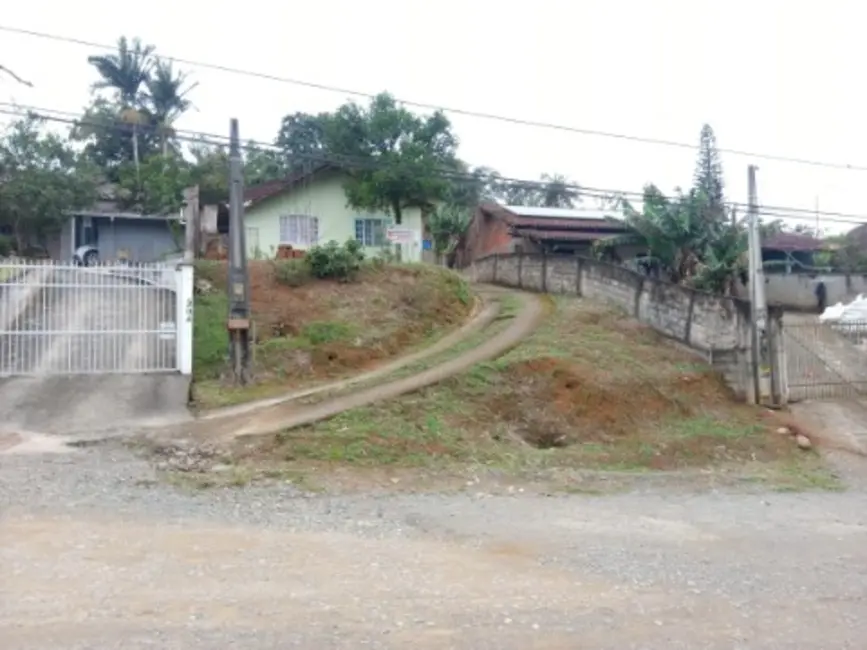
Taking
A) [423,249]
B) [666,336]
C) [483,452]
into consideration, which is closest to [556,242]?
[423,249]

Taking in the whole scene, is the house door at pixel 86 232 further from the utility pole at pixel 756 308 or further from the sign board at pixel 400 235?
the utility pole at pixel 756 308

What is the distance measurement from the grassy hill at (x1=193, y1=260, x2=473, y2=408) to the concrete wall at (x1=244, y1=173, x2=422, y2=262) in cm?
867

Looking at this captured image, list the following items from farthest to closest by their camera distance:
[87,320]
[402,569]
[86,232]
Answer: [86,232] → [87,320] → [402,569]

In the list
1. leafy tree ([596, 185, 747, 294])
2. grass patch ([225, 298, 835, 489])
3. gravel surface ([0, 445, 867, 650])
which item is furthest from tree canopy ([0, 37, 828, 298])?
gravel surface ([0, 445, 867, 650])

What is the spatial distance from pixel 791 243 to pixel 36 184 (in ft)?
92.2

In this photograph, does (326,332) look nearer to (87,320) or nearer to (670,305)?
(87,320)

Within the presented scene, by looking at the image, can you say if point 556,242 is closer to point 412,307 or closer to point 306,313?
point 412,307

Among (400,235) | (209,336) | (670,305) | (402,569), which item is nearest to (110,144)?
(400,235)

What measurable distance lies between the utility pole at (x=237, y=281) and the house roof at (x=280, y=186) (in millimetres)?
14094

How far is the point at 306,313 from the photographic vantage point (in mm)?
18156

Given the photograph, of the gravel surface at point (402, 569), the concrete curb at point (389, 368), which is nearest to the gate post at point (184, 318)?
the concrete curb at point (389, 368)

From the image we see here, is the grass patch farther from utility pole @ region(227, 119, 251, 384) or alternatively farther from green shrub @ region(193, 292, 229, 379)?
green shrub @ region(193, 292, 229, 379)

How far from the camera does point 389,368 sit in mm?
16656

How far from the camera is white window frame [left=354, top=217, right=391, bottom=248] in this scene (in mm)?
31094
